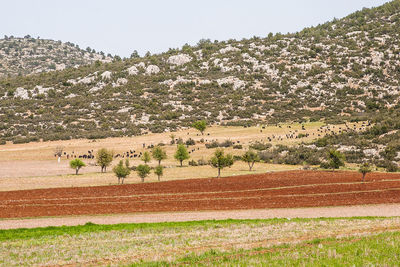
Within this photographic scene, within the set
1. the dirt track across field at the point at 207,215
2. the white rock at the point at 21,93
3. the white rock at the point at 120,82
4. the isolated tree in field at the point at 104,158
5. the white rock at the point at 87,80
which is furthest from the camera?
the white rock at the point at 87,80

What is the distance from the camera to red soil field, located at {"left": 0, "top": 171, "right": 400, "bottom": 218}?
37.5 m

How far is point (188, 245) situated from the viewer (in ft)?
58.3

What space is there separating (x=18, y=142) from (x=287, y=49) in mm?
115872

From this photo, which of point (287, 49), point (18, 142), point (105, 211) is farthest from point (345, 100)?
point (105, 211)

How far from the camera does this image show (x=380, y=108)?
11519cm

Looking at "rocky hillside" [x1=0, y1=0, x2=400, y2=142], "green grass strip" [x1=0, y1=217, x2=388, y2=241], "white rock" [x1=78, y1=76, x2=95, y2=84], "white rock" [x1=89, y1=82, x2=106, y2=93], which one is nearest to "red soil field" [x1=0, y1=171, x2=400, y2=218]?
"green grass strip" [x1=0, y1=217, x2=388, y2=241]

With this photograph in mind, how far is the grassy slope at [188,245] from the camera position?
10969 millimetres

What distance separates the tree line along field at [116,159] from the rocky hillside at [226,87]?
992cm

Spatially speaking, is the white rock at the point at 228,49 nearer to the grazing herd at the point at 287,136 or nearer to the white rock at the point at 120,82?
the white rock at the point at 120,82

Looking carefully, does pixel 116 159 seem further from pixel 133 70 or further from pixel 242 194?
pixel 133 70

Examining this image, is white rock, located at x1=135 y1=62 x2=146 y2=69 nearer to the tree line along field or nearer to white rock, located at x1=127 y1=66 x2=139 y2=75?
white rock, located at x1=127 y1=66 x2=139 y2=75

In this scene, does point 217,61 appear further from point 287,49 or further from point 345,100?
point 345,100

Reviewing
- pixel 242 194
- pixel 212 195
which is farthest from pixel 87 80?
pixel 242 194

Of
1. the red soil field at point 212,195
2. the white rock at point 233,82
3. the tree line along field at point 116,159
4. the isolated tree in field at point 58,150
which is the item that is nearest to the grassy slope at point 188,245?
the red soil field at point 212,195
